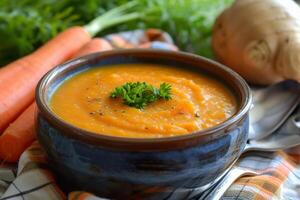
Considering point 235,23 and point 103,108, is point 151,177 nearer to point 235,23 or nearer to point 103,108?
point 103,108

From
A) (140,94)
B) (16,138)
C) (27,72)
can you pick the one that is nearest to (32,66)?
(27,72)

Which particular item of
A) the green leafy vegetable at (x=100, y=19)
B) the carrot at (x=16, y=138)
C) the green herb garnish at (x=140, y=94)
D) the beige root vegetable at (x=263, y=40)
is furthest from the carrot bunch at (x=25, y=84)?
the beige root vegetable at (x=263, y=40)

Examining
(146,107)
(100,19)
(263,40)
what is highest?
(146,107)

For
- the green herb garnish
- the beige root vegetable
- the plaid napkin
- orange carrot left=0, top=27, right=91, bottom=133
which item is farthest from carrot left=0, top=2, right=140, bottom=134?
the beige root vegetable

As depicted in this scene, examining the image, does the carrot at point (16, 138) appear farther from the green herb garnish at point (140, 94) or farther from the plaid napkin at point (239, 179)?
the green herb garnish at point (140, 94)

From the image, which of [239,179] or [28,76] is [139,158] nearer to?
[239,179]

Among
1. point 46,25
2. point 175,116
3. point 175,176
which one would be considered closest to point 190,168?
point 175,176
